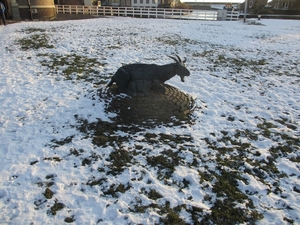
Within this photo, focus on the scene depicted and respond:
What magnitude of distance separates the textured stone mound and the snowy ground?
11.6 inches

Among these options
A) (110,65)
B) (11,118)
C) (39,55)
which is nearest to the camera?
(11,118)

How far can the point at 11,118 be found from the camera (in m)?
5.89

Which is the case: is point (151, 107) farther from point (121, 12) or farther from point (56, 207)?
point (121, 12)

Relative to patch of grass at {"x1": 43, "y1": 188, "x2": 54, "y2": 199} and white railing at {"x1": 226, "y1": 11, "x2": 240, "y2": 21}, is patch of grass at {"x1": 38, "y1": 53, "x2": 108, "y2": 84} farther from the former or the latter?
white railing at {"x1": 226, "y1": 11, "x2": 240, "y2": 21}

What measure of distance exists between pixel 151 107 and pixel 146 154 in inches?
69.7

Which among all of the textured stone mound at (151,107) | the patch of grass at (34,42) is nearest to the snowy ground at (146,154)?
the textured stone mound at (151,107)

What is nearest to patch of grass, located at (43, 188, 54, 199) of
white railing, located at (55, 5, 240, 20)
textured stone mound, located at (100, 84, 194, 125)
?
textured stone mound, located at (100, 84, 194, 125)

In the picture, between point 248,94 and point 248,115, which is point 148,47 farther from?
point 248,115

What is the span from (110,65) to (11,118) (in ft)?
16.9

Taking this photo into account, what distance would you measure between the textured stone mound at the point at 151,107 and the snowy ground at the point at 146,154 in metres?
0.30

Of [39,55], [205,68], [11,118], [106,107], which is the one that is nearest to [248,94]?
[205,68]

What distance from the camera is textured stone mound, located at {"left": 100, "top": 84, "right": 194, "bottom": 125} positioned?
19.3 feet

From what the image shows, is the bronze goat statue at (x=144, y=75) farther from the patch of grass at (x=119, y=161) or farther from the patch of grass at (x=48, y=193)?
the patch of grass at (x=48, y=193)

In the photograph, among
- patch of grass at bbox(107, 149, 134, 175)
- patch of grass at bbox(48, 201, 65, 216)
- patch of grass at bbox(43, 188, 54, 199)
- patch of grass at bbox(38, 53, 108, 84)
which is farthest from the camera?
patch of grass at bbox(38, 53, 108, 84)
